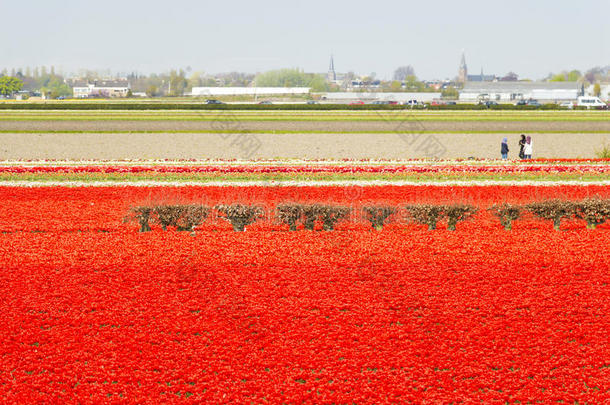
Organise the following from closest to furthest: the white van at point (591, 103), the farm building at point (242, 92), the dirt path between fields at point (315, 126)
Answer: the dirt path between fields at point (315, 126) < the white van at point (591, 103) < the farm building at point (242, 92)

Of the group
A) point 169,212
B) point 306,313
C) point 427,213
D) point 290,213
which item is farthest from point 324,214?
point 306,313

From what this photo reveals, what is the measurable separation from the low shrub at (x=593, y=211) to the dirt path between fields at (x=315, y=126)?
37.3 meters

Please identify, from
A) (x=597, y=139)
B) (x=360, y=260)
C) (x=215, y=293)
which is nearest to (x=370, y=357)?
(x=215, y=293)

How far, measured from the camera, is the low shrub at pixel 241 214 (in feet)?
57.2

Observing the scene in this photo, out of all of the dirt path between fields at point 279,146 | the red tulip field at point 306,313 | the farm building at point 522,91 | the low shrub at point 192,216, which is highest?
the farm building at point 522,91

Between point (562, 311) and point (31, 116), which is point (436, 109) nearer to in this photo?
point (31, 116)

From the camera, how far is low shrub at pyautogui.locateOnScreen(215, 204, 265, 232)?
17.4 m

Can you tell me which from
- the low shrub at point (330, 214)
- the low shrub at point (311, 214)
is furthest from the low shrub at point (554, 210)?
the low shrub at point (311, 214)

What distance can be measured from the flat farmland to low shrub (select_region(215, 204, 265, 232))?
2080 centimetres

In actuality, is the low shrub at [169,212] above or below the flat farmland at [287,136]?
below

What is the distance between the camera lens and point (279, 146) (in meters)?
43.8

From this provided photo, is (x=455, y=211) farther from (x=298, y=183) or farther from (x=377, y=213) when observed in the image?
(x=298, y=183)

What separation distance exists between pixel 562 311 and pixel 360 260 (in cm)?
401

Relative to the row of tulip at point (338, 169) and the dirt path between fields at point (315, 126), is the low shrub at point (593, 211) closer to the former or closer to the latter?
the row of tulip at point (338, 169)
